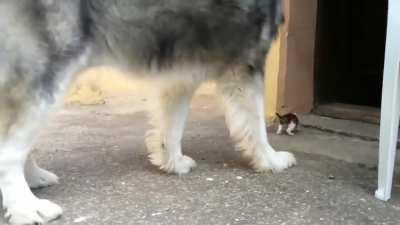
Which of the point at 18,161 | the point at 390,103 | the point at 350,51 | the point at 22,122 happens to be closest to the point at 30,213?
the point at 18,161

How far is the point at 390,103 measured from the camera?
2.60 metres

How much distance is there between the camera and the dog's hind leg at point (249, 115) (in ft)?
9.99

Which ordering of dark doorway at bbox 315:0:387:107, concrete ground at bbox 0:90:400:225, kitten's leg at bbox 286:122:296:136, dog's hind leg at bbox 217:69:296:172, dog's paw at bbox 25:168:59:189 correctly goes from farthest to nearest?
1. dark doorway at bbox 315:0:387:107
2. kitten's leg at bbox 286:122:296:136
3. dog's hind leg at bbox 217:69:296:172
4. dog's paw at bbox 25:168:59:189
5. concrete ground at bbox 0:90:400:225

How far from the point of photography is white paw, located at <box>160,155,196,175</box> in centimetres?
307

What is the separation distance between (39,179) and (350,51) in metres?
3.07

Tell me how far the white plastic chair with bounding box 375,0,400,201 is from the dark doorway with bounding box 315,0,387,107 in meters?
1.67

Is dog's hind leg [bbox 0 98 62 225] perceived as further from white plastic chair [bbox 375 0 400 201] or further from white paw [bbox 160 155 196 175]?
white plastic chair [bbox 375 0 400 201]

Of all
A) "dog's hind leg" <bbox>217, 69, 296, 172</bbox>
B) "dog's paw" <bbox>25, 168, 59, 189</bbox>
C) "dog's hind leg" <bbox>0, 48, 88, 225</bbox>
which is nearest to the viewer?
"dog's hind leg" <bbox>0, 48, 88, 225</bbox>

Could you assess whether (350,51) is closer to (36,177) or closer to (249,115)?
(249,115)

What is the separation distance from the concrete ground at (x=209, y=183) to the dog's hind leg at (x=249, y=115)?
0.09 metres

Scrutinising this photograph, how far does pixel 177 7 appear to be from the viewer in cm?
274

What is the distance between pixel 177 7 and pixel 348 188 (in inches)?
45.8

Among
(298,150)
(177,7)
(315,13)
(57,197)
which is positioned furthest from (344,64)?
(57,197)

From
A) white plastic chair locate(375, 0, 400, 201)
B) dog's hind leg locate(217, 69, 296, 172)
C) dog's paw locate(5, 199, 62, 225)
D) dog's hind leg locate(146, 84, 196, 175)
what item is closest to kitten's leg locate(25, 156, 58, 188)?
dog's paw locate(5, 199, 62, 225)
